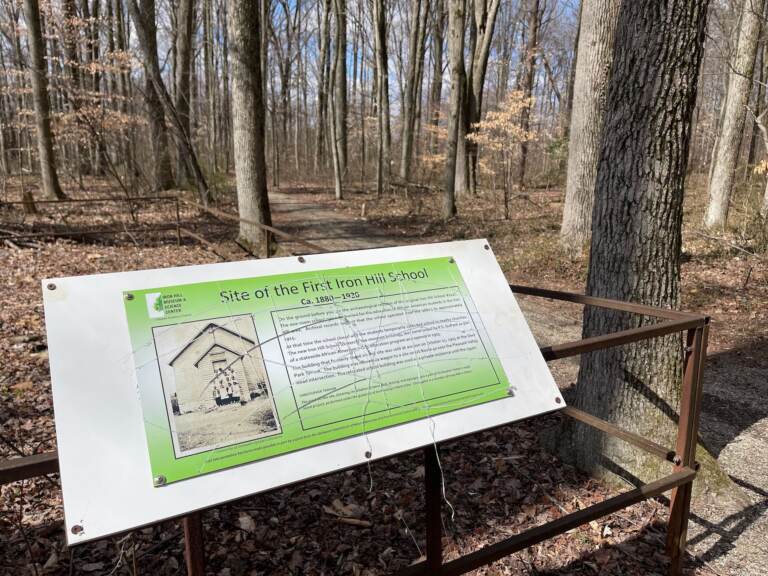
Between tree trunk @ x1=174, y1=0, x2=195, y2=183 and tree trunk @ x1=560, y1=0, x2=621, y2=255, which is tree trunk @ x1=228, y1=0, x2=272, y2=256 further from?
tree trunk @ x1=174, y1=0, x2=195, y2=183

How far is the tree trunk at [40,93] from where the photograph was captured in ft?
39.9

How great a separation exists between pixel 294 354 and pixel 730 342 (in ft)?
20.6

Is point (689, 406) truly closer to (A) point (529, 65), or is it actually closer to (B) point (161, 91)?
(B) point (161, 91)

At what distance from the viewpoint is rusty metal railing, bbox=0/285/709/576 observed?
190 centimetres

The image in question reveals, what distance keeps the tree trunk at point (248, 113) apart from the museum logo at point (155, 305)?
6890 millimetres

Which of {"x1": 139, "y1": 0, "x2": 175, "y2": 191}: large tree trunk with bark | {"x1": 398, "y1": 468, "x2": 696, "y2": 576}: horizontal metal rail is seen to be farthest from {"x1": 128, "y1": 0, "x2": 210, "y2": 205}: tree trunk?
{"x1": 398, "y1": 468, "x2": 696, "y2": 576}: horizontal metal rail

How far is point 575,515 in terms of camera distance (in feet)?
7.11

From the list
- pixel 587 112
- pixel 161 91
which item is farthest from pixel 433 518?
pixel 161 91

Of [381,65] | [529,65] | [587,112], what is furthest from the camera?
[529,65]

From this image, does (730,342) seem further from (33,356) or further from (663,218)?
(33,356)

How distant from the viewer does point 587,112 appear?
8.77 meters

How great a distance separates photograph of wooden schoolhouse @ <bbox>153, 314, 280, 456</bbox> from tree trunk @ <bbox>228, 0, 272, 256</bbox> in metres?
6.96

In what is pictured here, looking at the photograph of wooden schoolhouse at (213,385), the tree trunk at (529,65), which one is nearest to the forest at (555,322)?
the photograph of wooden schoolhouse at (213,385)

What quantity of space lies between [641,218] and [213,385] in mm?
2749
